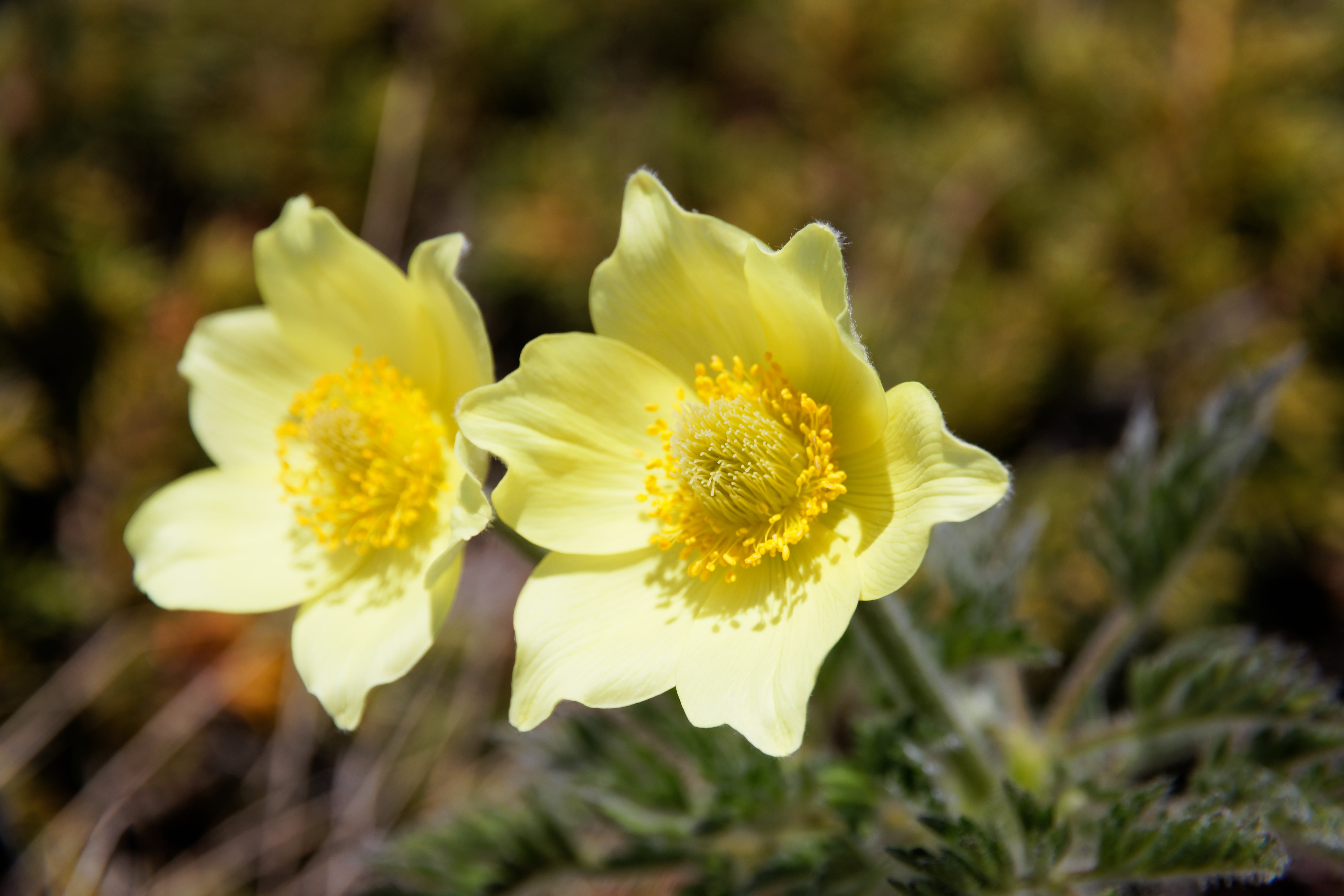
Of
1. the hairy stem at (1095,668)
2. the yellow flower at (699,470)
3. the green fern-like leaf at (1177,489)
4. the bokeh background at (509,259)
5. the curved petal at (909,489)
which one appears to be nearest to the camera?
the curved petal at (909,489)

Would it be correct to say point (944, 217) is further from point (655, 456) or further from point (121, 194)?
point (121, 194)

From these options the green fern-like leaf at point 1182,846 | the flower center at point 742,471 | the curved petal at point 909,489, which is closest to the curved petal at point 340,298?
the flower center at point 742,471

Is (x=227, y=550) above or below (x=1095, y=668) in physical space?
below

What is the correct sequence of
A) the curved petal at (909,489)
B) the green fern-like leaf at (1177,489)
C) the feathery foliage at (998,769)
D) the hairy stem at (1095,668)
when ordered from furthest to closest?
the hairy stem at (1095,668) → the green fern-like leaf at (1177,489) → the feathery foliage at (998,769) → the curved petal at (909,489)

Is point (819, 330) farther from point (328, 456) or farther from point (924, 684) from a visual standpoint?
point (328, 456)

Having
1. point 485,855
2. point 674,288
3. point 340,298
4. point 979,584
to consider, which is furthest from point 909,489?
point 485,855

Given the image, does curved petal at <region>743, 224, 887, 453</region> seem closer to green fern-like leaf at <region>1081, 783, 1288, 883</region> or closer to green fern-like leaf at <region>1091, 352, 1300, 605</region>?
green fern-like leaf at <region>1081, 783, 1288, 883</region>

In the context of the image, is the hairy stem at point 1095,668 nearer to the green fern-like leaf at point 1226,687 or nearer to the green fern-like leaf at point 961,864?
the green fern-like leaf at point 1226,687
